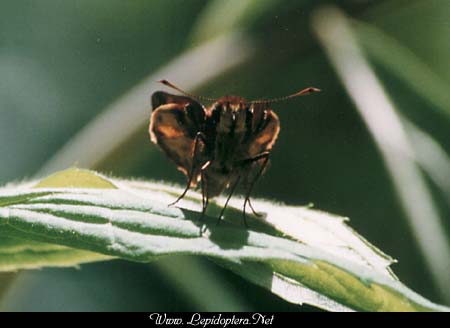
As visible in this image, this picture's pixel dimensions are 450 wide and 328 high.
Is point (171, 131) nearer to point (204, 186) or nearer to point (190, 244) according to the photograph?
point (204, 186)

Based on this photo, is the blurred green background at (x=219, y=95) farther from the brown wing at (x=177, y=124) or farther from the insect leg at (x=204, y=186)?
the insect leg at (x=204, y=186)

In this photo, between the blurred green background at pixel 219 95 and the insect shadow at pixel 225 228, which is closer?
the insect shadow at pixel 225 228

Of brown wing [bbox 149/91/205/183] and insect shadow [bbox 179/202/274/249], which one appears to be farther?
brown wing [bbox 149/91/205/183]

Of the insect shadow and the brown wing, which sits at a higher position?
the brown wing

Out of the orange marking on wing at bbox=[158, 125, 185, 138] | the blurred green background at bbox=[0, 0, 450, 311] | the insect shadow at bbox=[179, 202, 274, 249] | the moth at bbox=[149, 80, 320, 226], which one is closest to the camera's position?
the insect shadow at bbox=[179, 202, 274, 249]

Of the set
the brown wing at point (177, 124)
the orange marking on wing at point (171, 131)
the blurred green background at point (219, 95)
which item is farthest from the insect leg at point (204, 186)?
the blurred green background at point (219, 95)

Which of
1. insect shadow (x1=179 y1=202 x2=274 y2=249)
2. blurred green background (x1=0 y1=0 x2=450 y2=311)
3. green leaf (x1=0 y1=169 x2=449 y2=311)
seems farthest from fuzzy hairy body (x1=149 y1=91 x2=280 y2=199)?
blurred green background (x1=0 y1=0 x2=450 y2=311)

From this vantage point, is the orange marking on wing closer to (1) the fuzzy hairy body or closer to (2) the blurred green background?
(1) the fuzzy hairy body
